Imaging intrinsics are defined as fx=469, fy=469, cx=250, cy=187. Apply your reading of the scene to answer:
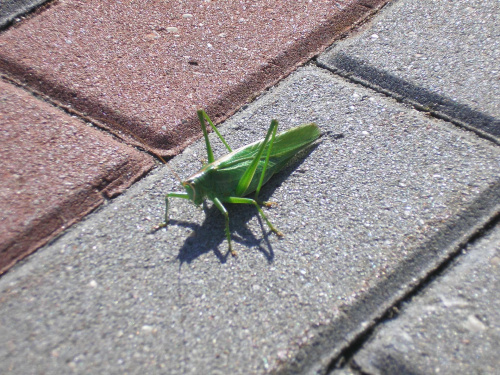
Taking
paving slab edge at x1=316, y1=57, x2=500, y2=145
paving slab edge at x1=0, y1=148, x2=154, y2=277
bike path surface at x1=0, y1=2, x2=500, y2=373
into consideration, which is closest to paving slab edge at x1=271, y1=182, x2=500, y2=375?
bike path surface at x1=0, y1=2, x2=500, y2=373

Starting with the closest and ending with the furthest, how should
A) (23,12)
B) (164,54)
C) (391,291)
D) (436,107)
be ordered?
(391,291) < (436,107) < (164,54) < (23,12)

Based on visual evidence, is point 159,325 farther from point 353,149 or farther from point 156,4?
point 156,4

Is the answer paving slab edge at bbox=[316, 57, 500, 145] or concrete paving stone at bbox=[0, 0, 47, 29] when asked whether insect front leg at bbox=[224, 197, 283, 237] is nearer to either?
paving slab edge at bbox=[316, 57, 500, 145]

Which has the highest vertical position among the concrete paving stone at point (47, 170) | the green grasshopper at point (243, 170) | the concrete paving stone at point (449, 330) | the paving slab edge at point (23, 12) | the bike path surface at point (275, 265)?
the paving slab edge at point (23, 12)

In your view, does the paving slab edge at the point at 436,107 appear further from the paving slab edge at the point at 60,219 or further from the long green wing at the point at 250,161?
the paving slab edge at the point at 60,219

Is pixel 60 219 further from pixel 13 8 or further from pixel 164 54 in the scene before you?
pixel 13 8

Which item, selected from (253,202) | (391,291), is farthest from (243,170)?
(391,291)

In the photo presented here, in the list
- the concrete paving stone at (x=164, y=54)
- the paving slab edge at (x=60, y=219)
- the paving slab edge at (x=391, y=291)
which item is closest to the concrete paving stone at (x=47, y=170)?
the paving slab edge at (x=60, y=219)
